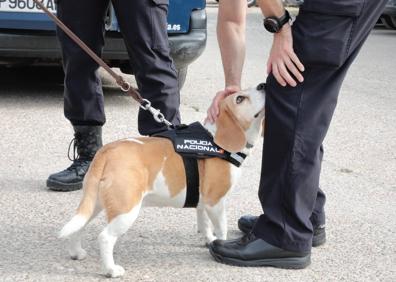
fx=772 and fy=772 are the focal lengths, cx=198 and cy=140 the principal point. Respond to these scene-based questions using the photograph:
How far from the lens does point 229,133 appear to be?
10.5 feet

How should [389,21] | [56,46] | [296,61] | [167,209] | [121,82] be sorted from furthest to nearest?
1. [389,21]
2. [56,46]
3. [167,209]
4. [121,82]
5. [296,61]

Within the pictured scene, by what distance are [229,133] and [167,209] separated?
0.85 m

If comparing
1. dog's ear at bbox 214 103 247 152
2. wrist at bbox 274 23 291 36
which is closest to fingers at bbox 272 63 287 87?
wrist at bbox 274 23 291 36

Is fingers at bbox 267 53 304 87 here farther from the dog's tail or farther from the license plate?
the license plate

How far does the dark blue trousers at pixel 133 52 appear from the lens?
396 centimetres

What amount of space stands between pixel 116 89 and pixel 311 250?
373cm

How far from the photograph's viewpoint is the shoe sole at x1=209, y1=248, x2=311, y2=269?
321cm

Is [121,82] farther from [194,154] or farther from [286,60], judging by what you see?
[286,60]

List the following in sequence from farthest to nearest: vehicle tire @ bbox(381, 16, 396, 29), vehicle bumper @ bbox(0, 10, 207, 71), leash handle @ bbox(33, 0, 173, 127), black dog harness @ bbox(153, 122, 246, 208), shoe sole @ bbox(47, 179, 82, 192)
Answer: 1. vehicle tire @ bbox(381, 16, 396, 29)
2. vehicle bumper @ bbox(0, 10, 207, 71)
3. shoe sole @ bbox(47, 179, 82, 192)
4. leash handle @ bbox(33, 0, 173, 127)
5. black dog harness @ bbox(153, 122, 246, 208)

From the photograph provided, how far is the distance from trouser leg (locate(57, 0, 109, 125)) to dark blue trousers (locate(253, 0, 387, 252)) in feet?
4.29

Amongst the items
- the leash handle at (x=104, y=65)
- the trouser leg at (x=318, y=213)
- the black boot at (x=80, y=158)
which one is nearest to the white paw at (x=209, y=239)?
the trouser leg at (x=318, y=213)

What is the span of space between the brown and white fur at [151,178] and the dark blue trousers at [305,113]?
137 millimetres

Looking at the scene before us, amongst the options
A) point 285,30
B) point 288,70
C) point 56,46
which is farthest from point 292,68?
point 56,46

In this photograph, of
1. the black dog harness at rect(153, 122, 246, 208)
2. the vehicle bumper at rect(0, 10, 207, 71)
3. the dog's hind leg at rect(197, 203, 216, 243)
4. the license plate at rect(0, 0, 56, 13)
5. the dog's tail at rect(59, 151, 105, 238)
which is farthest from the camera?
the vehicle bumper at rect(0, 10, 207, 71)
